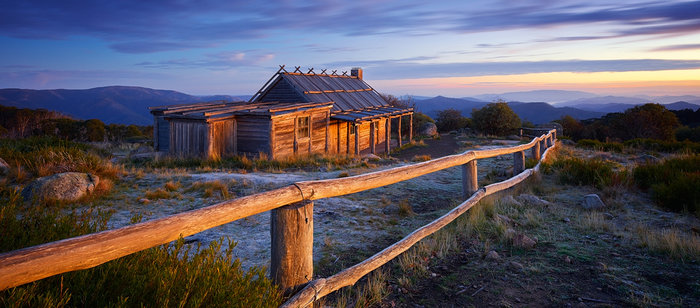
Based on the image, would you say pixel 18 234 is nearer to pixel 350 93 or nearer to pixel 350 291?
pixel 350 291

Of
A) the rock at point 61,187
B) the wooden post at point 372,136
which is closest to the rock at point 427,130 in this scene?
the wooden post at point 372,136

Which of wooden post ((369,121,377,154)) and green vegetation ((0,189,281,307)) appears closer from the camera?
green vegetation ((0,189,281,307))

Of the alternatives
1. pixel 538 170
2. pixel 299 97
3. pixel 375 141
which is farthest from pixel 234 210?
pixel 375 141

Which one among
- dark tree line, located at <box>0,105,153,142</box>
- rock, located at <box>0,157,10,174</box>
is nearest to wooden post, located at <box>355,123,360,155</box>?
rock, located at <box>0,157,10,174</box>

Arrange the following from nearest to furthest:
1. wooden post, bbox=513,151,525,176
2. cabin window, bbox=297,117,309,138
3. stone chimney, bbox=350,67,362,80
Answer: wooden post, bbox=513,151,525,176, cabin window, bbox=297,117,309,138, stone chimney, bbox=350,67,362,80

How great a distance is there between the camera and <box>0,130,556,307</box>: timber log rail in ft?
5.50

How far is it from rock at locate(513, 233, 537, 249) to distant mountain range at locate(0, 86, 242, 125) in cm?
8434

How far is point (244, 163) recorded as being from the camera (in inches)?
568

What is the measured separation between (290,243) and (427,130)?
102 ft

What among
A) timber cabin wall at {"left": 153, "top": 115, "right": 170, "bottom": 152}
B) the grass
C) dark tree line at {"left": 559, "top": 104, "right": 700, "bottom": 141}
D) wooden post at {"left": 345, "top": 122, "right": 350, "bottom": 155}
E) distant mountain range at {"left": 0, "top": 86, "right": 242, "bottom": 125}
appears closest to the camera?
the grass

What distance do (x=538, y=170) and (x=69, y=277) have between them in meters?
9.81

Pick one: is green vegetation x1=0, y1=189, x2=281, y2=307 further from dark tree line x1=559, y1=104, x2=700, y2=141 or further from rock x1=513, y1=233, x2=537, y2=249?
dark tree line x1=559, y1=104, x2=700, y2=141

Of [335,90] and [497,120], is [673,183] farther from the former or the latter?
[497,120]

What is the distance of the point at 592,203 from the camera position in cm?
695
